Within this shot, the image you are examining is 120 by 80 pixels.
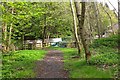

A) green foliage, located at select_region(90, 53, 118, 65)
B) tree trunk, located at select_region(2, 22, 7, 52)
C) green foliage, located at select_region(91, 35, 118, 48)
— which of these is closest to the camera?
green foliage, located at select_region(90, 53, 118, 65)

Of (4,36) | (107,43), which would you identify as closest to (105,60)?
(4,36)

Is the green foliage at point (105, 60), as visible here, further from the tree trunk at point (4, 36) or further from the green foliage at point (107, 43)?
the tree trunk at point (4, 36)

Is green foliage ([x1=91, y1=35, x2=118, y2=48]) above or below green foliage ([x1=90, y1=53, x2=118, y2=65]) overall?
above

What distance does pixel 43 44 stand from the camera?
1638 inches

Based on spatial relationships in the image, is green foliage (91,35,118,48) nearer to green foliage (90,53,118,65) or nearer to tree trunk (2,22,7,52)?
tree trunk (2,22,7,52)

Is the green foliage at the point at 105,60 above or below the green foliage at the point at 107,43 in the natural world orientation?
below

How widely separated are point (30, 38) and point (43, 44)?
3.46 meters

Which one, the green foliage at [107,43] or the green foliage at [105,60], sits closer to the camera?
the green foliage at [105,60]

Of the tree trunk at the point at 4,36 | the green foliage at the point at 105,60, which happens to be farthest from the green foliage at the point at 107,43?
the green foliage at the point at 105,60

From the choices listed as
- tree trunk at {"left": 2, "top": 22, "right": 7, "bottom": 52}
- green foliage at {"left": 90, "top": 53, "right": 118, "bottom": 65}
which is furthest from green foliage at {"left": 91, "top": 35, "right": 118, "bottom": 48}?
green foliage at {"left": 90, "top": 53, "right": 118, "bottom": 65}

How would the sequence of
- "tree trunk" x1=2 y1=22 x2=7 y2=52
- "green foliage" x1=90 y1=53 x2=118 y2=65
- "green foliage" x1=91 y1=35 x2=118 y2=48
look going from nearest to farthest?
"green foliage" x1=90 y1=53 x2=118 y2=65 → "tree trunk" x1=2 y1=22 x2=7 y2=52 → "green foliage" x1=91 y1=35 x2=118 y2=48

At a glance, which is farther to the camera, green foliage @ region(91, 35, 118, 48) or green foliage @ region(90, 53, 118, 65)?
green foliage @ region(91, 35, 118, 48)

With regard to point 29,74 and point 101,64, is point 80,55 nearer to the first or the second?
point 101,64

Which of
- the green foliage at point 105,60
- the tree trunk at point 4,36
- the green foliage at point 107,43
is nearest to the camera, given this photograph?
the green foliage at point 105,60
